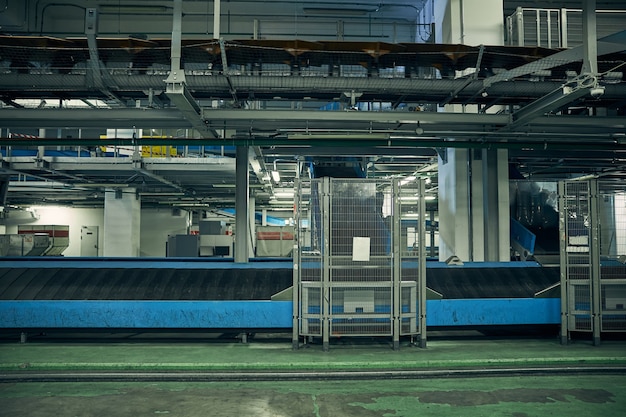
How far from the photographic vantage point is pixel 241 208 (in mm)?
7840

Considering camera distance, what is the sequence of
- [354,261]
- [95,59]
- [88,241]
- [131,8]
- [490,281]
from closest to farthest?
[95,59] → [354,261] → [490,281] → [131,8] → [88,241]

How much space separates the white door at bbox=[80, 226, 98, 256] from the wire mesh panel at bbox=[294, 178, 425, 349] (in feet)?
64.2

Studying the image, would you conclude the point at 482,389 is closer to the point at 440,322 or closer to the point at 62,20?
the point at 440,322

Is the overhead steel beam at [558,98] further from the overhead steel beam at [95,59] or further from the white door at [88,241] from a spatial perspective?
the white door at [88,241]

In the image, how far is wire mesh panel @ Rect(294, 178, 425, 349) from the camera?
6023 millimetres

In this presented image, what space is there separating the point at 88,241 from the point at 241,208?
1784cm

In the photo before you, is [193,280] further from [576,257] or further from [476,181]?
[576,257]

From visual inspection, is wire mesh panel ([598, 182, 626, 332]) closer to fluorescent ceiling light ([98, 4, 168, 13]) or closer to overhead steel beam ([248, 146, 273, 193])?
overhead steel beam ([248, 146, 273, 193])

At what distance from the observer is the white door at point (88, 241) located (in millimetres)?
22359

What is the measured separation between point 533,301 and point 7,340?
775 cm

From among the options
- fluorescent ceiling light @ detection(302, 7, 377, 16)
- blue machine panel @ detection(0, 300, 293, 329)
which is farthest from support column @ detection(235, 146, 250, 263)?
fluorescent ceiling light @ detection(302, 7, 377, 16)

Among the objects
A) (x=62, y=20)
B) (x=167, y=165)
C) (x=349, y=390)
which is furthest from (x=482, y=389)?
(x=62, y=20)

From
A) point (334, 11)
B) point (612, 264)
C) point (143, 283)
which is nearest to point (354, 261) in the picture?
point (143, 283)

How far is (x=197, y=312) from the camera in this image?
6.35 meters
